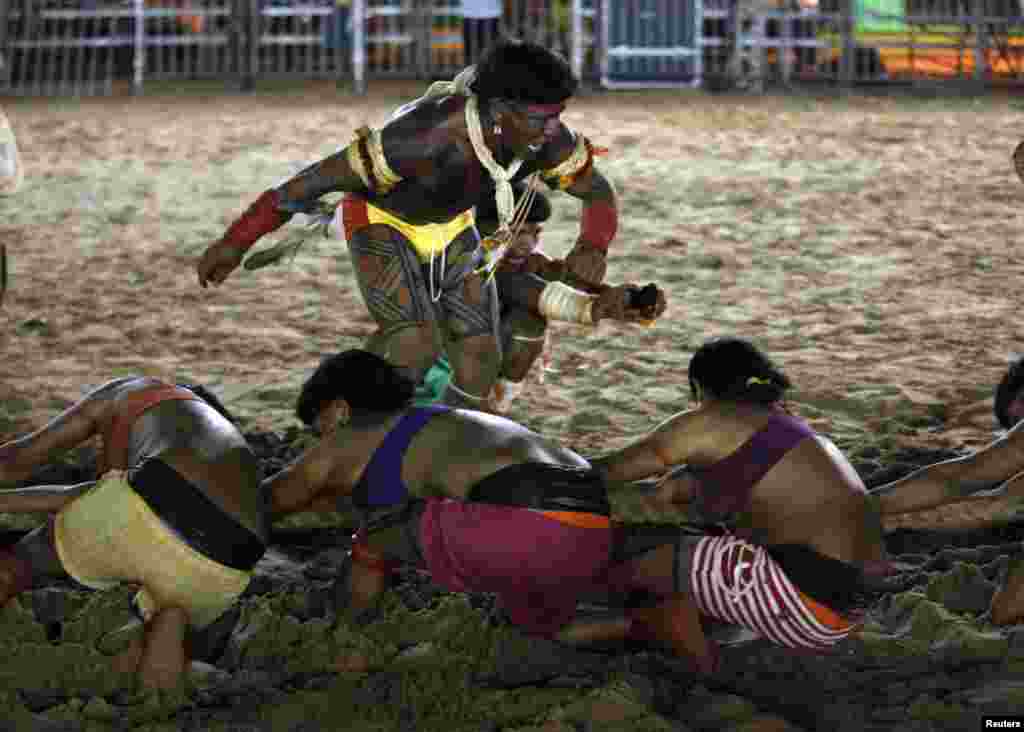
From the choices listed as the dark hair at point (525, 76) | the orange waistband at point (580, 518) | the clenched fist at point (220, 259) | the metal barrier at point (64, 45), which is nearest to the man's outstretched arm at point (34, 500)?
the clenched fist at point (220, 259)

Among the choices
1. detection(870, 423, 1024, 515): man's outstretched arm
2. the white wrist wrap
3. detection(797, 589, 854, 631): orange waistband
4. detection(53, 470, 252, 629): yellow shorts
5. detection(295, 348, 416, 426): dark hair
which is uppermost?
the white wrist wrap

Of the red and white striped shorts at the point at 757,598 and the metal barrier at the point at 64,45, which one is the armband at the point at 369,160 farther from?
the metal barrier at the point at 64,45

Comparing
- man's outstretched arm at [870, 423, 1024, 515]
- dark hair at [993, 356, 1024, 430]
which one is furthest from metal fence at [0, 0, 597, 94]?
man's outstretched arm at [870, 423, 1024, 515]

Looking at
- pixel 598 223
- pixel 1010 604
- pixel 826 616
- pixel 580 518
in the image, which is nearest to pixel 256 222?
pixel 598 223

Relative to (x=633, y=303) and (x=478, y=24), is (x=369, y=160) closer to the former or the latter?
(x=633, y=303)

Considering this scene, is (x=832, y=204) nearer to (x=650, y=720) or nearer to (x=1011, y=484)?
(x=1011, y=484)

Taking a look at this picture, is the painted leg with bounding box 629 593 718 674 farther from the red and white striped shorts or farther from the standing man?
the standing man

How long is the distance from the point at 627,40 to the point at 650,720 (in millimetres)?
15511

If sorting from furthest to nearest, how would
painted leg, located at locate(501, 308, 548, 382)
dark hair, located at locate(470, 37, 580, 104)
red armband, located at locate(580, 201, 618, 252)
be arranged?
1. painted leg, located at locate(501, 308, 548, 382)
2. red armband, located at locate(580, 201, 618, 252)
3. dark hair, located at locate(470, 37, 580, 104)

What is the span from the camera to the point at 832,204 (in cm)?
1152

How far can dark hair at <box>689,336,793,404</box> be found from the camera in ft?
14.2

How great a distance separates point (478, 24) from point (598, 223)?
13.7m

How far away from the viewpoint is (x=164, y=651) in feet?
13.4

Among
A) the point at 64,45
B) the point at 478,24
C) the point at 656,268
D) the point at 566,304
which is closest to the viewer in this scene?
the point at 566,304
